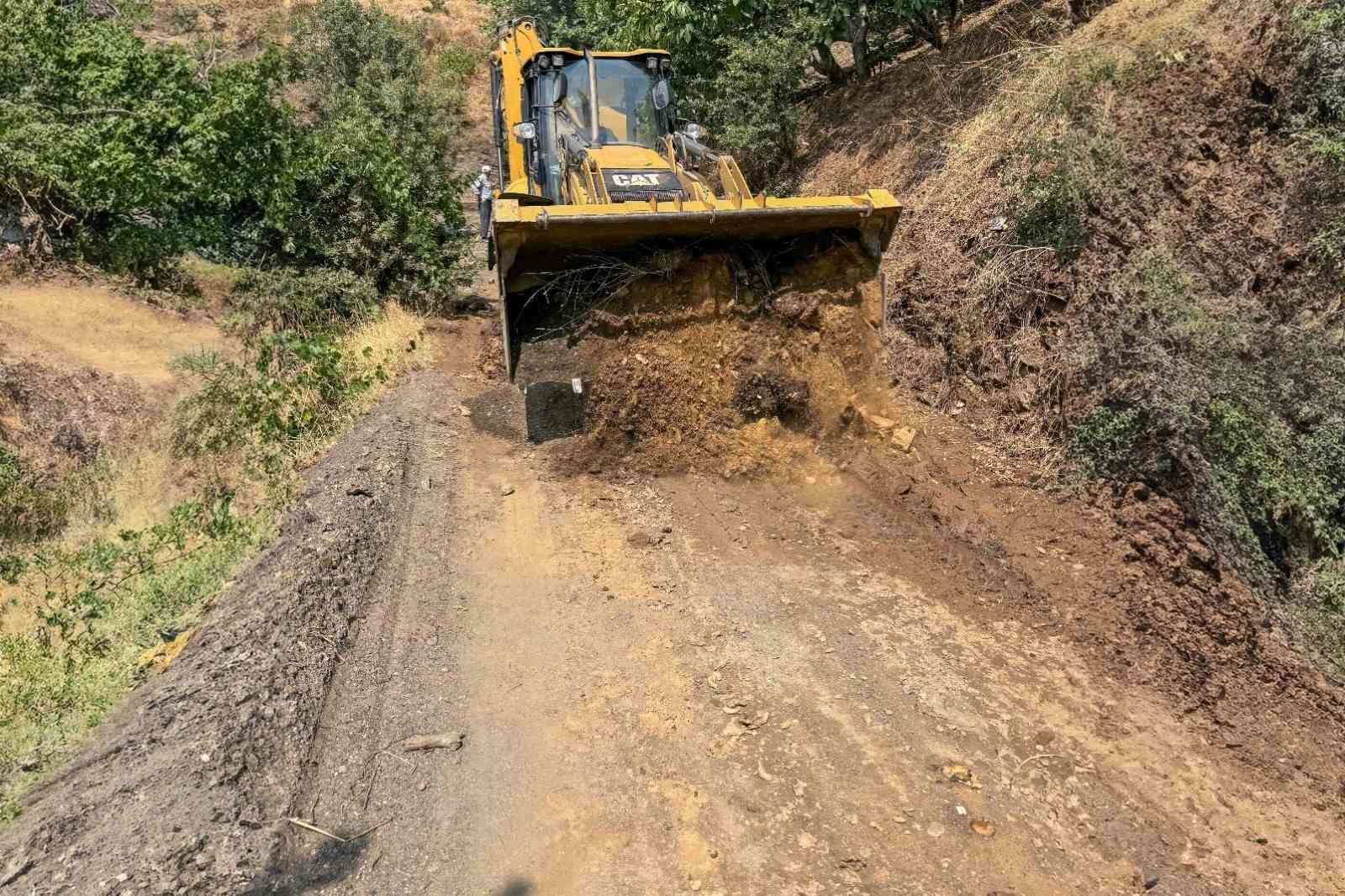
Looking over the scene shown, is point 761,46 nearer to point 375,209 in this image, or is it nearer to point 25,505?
point 375,209

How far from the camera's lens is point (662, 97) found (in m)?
9.72

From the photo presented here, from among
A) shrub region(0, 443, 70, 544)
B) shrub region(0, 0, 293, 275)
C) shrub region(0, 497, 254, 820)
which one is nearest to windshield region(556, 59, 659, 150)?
shrub region(0, 497, 254, 820)

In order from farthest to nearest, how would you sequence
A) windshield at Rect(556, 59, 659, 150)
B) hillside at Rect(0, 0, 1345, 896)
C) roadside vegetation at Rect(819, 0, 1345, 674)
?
windshield at Rect(556, 59, 659, 150) < roadside vegetation at Rect(819, 0, 1345, 674) < hillside at Rect(0, 0, 1345, 896)

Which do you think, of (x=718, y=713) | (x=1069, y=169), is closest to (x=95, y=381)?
(x=718, y=713)

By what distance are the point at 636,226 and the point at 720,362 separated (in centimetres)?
125

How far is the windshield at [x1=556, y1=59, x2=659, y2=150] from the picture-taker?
9.45 metres

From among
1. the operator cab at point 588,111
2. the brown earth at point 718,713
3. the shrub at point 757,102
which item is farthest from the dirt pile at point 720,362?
the shrub at point 757,102

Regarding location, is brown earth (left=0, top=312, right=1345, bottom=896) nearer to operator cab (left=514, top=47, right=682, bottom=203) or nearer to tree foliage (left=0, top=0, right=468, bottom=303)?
operator cab (left=514, top=47, right=682, bottom=203)

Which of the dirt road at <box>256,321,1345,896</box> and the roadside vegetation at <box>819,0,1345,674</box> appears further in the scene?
the roadside vegetation at <box>819,0,1345,674</box>

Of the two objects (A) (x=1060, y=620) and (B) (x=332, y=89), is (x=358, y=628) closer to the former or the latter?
(A) (x=1060, y=620)

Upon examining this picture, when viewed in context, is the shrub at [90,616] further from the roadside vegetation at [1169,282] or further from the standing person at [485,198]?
the roadside vegetation at [1169,282]

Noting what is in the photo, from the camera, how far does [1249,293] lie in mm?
6684

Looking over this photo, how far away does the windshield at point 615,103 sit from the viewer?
9.45 metres

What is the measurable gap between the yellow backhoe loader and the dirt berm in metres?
2.44
